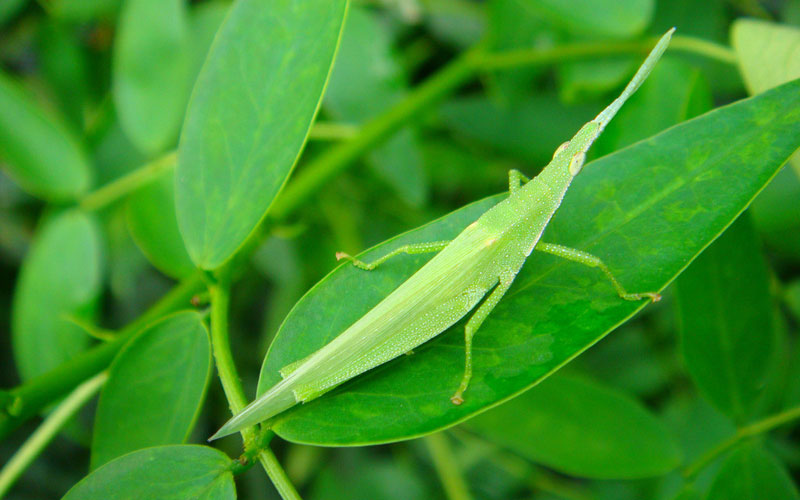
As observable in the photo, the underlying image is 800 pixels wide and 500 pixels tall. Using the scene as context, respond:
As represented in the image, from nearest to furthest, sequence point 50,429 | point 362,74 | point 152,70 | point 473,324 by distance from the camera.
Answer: point 473,324
point 50,429
point 152,70
point 362,74

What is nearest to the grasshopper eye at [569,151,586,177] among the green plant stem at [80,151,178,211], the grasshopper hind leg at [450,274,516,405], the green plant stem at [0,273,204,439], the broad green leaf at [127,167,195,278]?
the grasshopper hind leg at [450,274,516,405]

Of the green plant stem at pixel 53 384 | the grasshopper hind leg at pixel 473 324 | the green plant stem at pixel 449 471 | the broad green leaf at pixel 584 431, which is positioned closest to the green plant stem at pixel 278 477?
the grasshopper hind leg at pixel 473 324

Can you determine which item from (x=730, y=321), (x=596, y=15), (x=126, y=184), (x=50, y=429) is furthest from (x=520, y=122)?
(x=50, y=429)

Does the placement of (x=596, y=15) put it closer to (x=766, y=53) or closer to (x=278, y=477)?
(x=766, y=53)

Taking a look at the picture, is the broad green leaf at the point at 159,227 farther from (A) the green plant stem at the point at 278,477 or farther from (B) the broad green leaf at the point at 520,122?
(B) the broad green leaf at the point at 520,122

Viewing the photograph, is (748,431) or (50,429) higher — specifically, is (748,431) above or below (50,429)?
below
